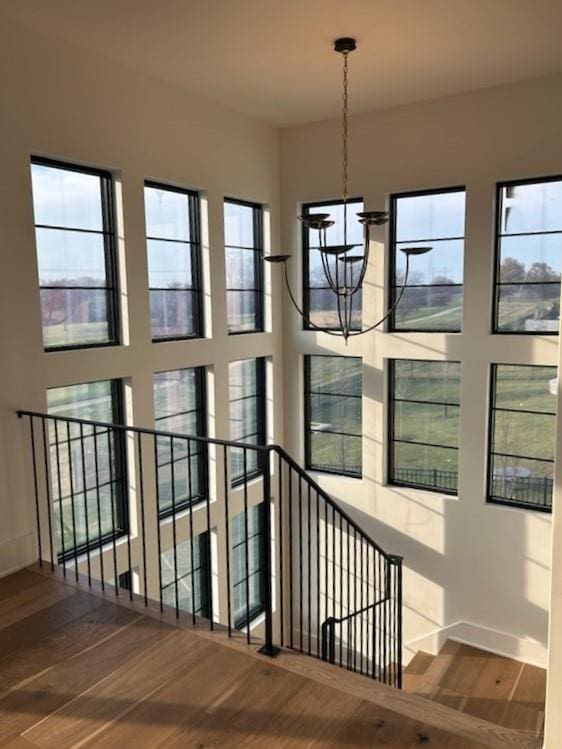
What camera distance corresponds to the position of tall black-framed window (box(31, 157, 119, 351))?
4.20m

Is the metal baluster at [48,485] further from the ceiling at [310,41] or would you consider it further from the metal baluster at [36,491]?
the ceiling at [310,41]

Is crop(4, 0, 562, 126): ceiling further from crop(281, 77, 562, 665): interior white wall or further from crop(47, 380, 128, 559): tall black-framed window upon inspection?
crop(47, 380, 128, 559): tall black-framed window

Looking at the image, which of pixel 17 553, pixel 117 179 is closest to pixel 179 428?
pixel 17 553

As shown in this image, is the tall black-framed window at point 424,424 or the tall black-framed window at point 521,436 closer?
the tall black-framed window at point 521,436

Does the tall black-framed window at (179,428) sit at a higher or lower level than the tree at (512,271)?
lower

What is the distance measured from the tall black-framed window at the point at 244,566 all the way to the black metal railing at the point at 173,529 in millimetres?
12

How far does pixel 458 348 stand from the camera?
5.52m

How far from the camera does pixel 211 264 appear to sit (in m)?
5.50

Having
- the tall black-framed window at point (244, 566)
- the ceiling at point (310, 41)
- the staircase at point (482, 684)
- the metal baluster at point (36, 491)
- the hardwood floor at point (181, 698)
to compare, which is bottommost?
the staircase at point (482, 684)

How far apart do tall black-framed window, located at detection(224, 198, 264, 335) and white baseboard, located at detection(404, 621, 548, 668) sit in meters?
3.49

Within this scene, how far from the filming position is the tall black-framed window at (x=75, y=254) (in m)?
4.20

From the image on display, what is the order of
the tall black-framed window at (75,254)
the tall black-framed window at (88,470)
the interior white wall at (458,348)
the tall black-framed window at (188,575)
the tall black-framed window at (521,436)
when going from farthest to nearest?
the tall black-framed window at (188,575)
the tall black-framed window at (521,436)
the interior white wall at (458,348)
the tall black-framed window at (88,470)
the tall black-framed window at (75,254)

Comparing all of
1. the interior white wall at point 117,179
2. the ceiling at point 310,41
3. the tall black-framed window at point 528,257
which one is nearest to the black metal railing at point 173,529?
the interior white wall at point 117,179

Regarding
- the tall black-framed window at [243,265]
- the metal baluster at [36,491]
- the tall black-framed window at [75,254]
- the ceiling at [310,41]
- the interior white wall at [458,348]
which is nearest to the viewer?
the ceiling at [310,41]
